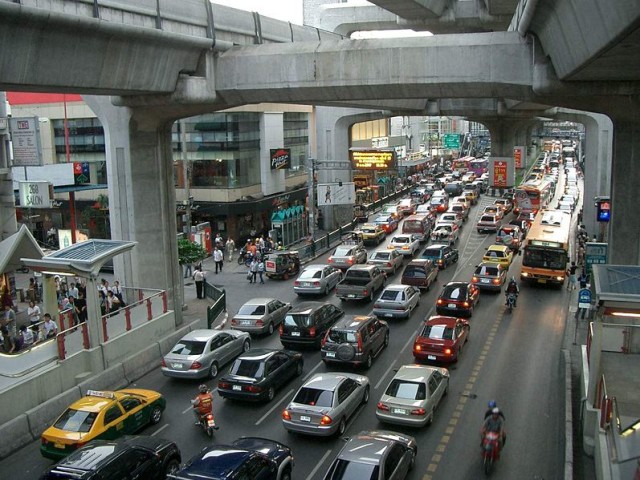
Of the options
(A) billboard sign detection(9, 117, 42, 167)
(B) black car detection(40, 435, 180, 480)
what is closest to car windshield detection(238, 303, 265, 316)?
(A) billboard sign detection(9, 117, 42, 167)

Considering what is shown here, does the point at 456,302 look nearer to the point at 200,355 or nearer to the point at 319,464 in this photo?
the point at 200,355

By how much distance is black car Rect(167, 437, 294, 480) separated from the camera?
39.2 feet

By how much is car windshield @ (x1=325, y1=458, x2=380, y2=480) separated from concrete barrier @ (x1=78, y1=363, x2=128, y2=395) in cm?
943

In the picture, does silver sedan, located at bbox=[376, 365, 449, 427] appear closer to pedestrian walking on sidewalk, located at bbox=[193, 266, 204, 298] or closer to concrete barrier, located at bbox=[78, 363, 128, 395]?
concrete barrier, located at bbox=[78, 363, 128, 395]

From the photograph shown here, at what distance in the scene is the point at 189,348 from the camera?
20.6m

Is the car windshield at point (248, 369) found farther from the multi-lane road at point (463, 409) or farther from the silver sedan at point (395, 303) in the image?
the silver sedan at point (395, 303)

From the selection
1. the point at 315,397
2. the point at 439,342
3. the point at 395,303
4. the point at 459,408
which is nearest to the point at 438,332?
the point at 439,342

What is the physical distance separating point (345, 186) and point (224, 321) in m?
22.1

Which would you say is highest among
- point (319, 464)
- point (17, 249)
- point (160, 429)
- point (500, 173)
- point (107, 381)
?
point (500, 173)

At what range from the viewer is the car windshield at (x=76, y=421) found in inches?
593

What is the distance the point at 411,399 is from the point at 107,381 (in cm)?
908

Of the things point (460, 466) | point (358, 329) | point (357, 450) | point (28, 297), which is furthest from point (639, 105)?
point (28, 297)

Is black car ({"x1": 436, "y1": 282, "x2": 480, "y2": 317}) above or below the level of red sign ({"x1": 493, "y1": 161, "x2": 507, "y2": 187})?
below

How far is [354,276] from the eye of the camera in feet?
97.0
